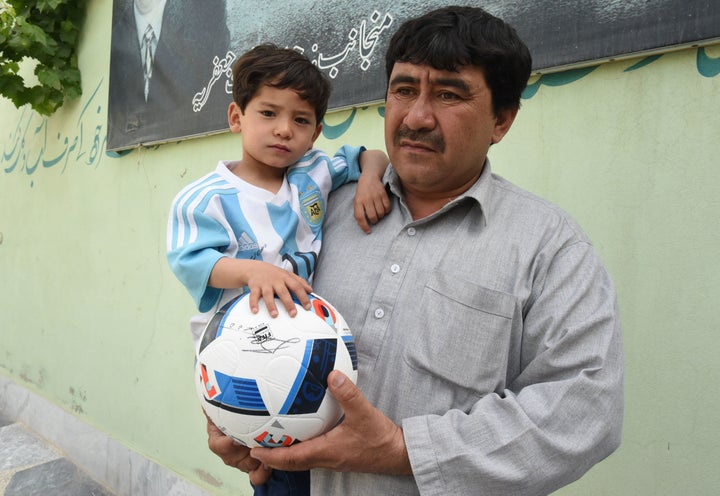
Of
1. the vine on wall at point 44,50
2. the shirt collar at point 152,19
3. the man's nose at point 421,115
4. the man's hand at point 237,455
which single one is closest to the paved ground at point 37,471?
the vine on wall at point 44,50

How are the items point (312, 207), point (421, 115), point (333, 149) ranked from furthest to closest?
point (333, 149)
point (312, 207)
point (421, 115)

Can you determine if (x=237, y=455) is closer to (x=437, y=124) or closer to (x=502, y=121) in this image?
(x=437, y=124)

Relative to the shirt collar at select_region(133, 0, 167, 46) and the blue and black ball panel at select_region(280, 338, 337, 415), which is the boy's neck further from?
the shirt collar at select_region(133, 0, 167, 46)

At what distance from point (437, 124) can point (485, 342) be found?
489mm

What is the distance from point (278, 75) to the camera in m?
1.56

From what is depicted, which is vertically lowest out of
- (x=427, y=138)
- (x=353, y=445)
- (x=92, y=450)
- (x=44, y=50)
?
(x=92, y=450)

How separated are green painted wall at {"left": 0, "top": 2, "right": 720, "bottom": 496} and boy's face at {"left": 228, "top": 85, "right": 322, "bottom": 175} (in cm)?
77

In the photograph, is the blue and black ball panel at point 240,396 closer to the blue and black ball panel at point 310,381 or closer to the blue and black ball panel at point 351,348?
the blue and black ball panel at point 310,381

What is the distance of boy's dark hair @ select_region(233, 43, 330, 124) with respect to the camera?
5.10ft

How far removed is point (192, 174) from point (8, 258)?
9.84 feet

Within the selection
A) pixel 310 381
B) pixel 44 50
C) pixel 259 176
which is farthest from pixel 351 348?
pixel 44 50

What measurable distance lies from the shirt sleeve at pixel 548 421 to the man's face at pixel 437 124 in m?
0.37

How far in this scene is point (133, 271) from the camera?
12.5ft

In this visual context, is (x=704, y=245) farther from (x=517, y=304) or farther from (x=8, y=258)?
(x=8, y=258)
